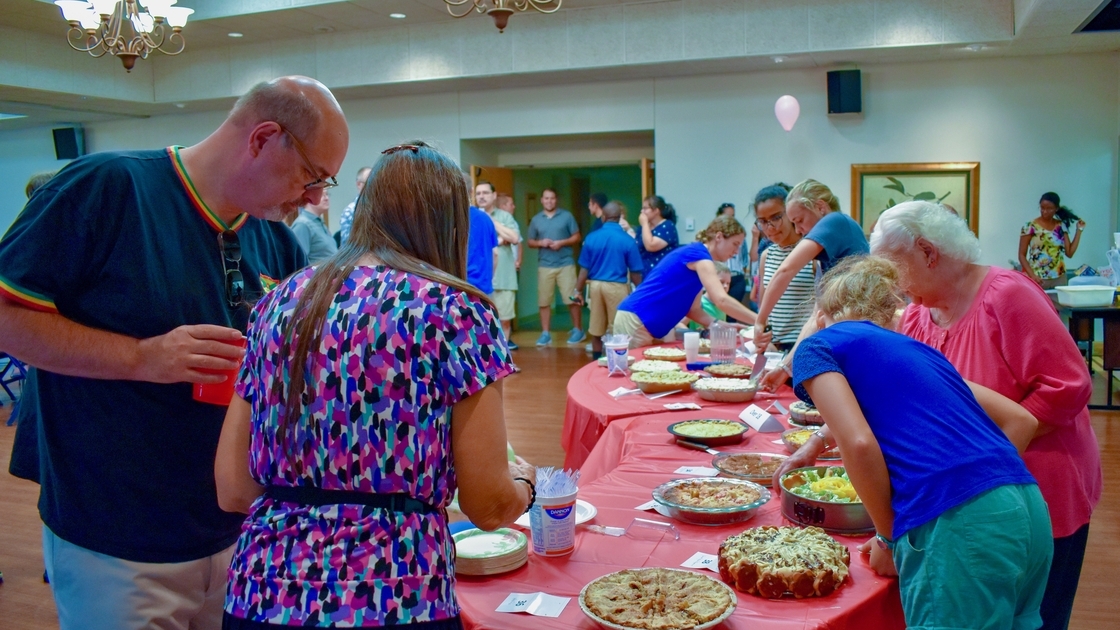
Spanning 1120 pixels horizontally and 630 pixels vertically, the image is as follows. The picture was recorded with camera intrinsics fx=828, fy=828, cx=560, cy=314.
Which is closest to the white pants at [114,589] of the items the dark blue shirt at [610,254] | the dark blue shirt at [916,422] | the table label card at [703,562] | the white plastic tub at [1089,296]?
the table label card at [703,562]

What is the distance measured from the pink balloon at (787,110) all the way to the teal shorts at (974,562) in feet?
23.6

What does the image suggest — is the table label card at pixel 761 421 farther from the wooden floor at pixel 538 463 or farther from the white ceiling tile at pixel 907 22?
the white ceiling tile at pixel 907 22

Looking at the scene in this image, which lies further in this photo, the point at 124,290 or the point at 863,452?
the point at 863,452

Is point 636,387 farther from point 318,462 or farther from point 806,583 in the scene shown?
point 318,462

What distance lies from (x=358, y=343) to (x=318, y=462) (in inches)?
6.4

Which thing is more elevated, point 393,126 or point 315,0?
point 315,0

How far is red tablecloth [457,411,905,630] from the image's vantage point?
56.0 inches

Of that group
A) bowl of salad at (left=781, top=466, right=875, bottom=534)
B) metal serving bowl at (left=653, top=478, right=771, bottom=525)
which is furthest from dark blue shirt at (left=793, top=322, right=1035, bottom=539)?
metal serving bowl at (left=653, top=478, right=771, bottom=525)

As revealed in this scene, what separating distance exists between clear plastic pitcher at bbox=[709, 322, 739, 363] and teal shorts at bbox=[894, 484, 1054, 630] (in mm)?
2253

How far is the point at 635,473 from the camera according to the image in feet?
7.55

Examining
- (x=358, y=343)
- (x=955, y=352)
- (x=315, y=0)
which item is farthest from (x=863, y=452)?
(x=315, y=0)

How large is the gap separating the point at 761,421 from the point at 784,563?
115 cm

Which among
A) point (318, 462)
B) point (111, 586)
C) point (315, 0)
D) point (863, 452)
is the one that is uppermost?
point (315, 0)

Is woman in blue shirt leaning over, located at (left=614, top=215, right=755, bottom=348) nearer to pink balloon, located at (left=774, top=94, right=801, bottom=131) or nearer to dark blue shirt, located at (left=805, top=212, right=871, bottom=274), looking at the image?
dark blue shirt, located at (left=805, top=212, right=871, bottom=274)
